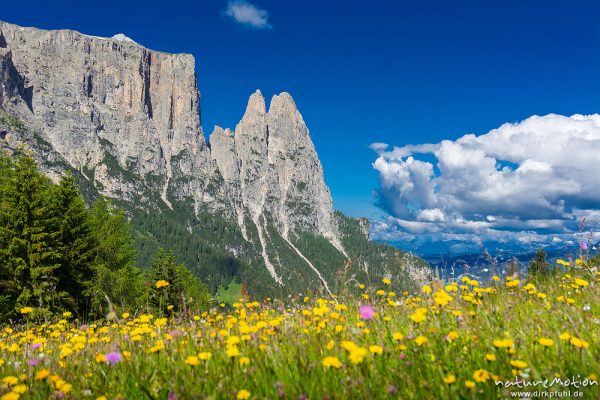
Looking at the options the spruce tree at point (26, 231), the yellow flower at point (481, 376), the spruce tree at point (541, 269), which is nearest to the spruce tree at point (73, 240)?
the spruce tree at point (26, 231)

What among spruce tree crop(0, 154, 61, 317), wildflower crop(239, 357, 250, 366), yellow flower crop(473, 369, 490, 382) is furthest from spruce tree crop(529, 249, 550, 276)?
spruce tree crop(0, 154, 61, 317)

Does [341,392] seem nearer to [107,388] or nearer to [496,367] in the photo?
[496,367]

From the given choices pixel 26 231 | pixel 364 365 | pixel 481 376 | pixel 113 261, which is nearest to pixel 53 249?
pixel 26 231

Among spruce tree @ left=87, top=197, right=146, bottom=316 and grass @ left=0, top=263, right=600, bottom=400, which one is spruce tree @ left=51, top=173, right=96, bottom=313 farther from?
grass @ left=0, top=263, right=600, bottom=400

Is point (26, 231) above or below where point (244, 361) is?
above

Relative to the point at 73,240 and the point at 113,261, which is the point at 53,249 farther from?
the point at 113,261

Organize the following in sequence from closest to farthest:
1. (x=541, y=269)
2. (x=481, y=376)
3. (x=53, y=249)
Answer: (x=481, y=376) < (x=541, y=269) < (x=53, y=249)

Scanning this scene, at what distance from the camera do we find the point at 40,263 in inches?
969

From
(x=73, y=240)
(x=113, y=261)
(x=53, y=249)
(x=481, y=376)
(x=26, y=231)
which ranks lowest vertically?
(x=481, y=376)

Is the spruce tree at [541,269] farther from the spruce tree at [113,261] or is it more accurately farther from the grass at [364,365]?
the spruce tree at [113,261]

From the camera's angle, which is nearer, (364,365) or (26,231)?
(364,365)

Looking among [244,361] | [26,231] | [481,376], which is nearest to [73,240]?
[26,231]

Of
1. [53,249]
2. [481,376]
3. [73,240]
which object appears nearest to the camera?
[481,376]

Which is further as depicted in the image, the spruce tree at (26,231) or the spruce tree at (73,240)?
the spruce tree at (73,240)
